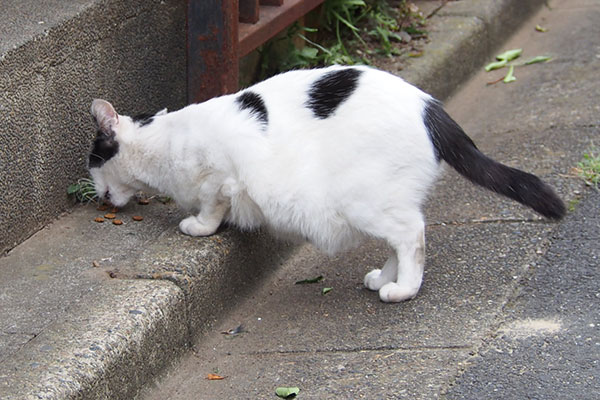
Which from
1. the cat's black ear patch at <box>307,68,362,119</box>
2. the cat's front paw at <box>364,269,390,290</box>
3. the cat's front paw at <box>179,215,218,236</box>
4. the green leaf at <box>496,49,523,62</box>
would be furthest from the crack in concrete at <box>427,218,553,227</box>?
the green leaf at <box>496,49,523,62</box>

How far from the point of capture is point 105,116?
11.9 feet

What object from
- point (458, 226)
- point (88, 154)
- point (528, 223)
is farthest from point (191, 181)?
point (528, 223)

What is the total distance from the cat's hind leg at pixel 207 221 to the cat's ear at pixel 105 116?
49 centimetres

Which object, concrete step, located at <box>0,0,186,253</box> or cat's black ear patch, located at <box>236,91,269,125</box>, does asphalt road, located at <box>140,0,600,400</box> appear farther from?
concrete step, located at <box>0,0,186,253</box>

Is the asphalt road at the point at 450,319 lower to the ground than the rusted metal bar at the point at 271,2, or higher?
lower

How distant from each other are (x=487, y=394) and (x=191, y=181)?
144cm

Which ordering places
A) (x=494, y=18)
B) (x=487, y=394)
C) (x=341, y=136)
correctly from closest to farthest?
(x=487, y=394), (x=341, y=136), (x=494, y=18)

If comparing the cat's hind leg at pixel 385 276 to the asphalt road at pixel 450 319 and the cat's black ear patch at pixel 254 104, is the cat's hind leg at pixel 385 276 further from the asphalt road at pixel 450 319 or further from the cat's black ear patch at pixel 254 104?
the cat's black ear patch at pixel 254 104

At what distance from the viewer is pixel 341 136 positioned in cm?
329

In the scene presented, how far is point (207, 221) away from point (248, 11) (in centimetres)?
123

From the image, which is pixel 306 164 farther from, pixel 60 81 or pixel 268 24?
pixel 268 24

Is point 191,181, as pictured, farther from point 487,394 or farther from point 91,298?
point 487,394

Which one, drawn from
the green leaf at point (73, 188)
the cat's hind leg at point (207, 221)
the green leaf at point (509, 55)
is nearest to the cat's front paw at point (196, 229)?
the cat's hind leg at point (207, 221)

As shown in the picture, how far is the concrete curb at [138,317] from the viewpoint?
2623mm
